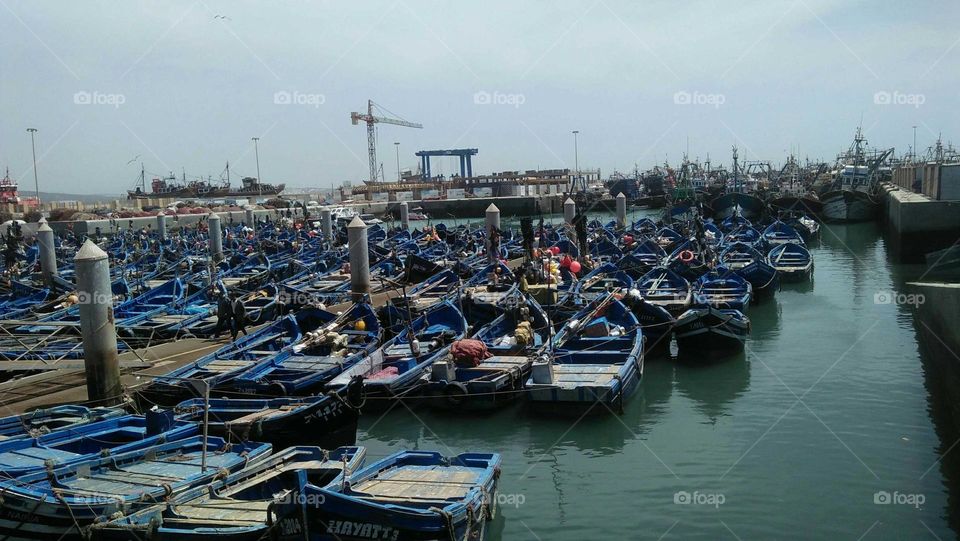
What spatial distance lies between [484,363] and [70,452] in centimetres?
845

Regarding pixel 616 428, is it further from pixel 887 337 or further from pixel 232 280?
pixel 232 280

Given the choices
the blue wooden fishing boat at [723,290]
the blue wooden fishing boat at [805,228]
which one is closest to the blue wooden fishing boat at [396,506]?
the blue wooden fishing boat at [723,290]

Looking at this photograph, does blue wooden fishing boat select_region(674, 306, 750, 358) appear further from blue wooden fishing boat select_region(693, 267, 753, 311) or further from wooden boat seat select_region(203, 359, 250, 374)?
wooden boat seat select_region(203, 359, 250, 374)

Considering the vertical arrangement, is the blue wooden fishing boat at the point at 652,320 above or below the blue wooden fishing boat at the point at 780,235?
below

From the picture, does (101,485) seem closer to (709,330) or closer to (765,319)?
(709,330)

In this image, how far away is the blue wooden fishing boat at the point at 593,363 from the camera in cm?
1567

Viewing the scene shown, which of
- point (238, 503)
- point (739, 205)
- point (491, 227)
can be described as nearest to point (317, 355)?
point (238, 503)

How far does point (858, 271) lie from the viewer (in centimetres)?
3684

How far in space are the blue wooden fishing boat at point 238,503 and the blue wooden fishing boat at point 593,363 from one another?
537cm

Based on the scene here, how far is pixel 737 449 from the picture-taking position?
1445 centimetres

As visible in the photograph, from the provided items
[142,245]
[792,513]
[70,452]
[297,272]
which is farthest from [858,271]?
[142,245]

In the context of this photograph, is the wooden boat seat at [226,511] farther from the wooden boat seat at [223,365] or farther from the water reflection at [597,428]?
the wooden boat seat at [223,365]

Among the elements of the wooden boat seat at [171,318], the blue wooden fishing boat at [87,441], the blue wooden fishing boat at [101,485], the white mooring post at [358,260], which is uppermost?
the white mooring post at [358,260]

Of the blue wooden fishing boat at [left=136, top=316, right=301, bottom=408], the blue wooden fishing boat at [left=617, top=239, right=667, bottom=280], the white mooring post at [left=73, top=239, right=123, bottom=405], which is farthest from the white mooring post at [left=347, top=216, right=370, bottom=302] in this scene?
the white mooring post at [left=73, top=239, right=123, bottom=405]
